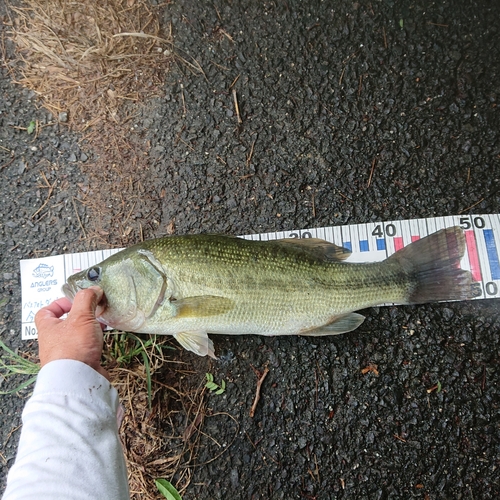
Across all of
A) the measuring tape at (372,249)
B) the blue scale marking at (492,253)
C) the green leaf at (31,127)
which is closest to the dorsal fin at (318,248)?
the measuring tape at (372,249)

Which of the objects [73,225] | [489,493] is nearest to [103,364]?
[73,225]

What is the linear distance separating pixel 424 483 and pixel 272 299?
1740mm

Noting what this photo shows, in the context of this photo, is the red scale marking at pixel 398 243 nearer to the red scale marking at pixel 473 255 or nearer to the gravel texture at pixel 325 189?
the gravel texture at pixel 325 189

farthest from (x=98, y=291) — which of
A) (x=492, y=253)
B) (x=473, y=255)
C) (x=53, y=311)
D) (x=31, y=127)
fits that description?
(x=492, y=253)

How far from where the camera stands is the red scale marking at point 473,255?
3.16 meters

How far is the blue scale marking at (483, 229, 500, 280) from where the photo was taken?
316 centimetres

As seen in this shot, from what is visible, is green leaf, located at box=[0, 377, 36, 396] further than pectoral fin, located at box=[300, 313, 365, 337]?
Yes

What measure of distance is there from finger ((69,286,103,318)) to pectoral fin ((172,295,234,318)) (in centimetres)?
48

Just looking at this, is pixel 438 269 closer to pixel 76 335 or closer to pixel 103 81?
pixel 76 335

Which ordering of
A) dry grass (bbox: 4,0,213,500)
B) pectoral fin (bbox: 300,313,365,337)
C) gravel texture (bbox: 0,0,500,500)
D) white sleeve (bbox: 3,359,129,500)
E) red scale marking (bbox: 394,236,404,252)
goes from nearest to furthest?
white sleeve (bbox: 3,359,129,500)
pectoral fin (bbox: 300,313,365,337)
gravel texture (bbox: 0,0,500,500)
red scale marking (bbox: 394,236,404,252)
dry grass (bbox: 4,0,213,500)

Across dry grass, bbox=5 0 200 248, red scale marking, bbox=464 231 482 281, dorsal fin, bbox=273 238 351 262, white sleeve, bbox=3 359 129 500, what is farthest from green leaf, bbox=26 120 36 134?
red scale marking, bbox=464 231 482 281

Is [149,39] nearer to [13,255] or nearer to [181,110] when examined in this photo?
[181,110]

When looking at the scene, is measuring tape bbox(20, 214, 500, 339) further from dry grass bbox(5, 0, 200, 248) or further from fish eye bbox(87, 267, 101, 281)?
fish eye bbox(87, 267, 101, 281)

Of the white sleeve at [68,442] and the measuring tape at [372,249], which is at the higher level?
the measuring tape at [372,249]
